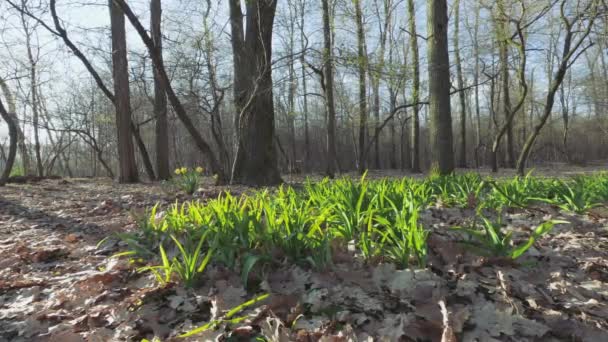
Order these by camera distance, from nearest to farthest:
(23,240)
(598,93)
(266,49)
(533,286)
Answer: (533,286) < (23,240) < (266,49) < (598,93)

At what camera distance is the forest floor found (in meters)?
1.20

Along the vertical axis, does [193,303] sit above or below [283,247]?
below

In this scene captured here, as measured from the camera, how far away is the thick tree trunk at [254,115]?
5723 mm

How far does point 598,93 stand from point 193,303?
27704 millimetres

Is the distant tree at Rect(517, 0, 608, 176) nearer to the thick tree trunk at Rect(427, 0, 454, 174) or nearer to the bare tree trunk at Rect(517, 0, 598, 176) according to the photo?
the bare tree trunk at Rect(517, 0, 598, 176)

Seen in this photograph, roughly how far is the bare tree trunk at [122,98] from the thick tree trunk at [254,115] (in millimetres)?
3748

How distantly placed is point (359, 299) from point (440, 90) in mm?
5042

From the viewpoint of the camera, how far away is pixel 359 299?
144 cm

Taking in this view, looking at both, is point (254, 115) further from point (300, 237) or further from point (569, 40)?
point (569, 40)

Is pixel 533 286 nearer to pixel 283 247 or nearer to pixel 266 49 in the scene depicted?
pixel 283 247

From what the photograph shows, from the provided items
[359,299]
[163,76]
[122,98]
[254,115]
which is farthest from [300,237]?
[122,98]

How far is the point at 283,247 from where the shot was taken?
6.08 feet

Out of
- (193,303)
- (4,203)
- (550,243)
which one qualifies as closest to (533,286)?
(550,243)

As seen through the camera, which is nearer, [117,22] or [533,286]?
[533,286]
